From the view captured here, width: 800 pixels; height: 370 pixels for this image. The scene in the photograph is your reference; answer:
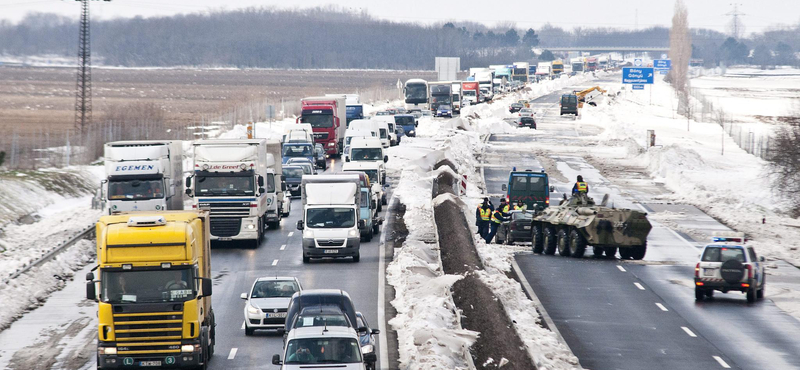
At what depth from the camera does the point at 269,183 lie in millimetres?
43500

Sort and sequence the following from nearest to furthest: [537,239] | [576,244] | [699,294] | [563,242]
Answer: [699,294] → [576,244] → [563,242] → [537,239]

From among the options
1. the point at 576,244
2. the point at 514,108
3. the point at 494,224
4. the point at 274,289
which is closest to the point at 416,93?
the point at 514,108

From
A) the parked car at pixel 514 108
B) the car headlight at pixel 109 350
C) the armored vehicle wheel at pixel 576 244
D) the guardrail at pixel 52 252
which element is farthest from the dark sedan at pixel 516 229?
the parked car at pixel 514 108

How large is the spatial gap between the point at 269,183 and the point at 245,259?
721 centimetres

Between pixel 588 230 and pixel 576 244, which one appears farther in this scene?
pixel 576 244

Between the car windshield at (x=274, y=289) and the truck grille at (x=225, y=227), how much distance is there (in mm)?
13383

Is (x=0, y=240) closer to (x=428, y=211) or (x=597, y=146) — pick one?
(x=428, y=211)

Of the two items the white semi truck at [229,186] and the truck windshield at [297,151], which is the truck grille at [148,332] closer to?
the white semi truck at [229,186]

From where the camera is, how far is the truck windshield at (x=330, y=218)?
35.8 meters

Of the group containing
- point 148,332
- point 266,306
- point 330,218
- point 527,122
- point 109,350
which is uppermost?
point 527,122

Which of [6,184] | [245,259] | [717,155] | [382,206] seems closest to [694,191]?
[382,206]

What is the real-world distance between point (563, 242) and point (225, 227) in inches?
494

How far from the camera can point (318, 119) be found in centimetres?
6956

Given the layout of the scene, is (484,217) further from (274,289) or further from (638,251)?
(274,289)
